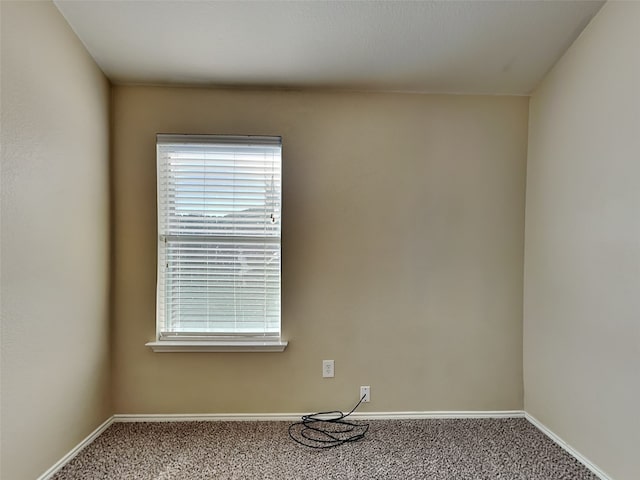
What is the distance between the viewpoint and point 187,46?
1799 mm

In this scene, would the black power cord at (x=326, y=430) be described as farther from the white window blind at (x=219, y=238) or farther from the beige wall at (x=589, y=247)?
the beige wall at (x=589, y=247)

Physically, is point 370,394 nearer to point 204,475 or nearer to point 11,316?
point 204,475

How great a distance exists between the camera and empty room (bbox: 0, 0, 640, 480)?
65.0 inches

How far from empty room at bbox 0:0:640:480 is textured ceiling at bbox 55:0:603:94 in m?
0.01

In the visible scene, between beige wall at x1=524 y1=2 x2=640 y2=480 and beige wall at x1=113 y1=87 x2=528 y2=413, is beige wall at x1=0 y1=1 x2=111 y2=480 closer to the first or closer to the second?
beige wall at x1=113 y1=87 x2=528 y2=413

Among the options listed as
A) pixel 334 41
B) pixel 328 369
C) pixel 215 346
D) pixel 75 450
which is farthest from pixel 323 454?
pixel 334 41

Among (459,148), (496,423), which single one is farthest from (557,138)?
(496,423)

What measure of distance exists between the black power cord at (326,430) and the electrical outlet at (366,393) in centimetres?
1

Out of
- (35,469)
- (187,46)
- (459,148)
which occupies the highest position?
(187,46)

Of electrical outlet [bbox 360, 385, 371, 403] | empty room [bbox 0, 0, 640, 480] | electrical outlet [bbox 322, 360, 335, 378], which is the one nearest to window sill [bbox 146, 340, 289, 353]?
empty room [bbox 0, 0, 640, 480]

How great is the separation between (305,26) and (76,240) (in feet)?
5.34

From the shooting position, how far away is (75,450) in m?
1.75

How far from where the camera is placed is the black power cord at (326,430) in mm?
1860

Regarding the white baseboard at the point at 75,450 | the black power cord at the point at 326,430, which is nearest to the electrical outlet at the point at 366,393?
the black power cord at the point at 326,430
